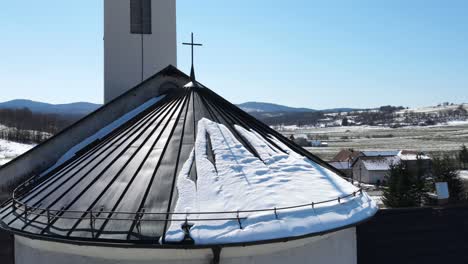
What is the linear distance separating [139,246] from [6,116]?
10725 centimetres

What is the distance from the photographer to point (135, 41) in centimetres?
1889

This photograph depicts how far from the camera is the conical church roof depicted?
25.3ft

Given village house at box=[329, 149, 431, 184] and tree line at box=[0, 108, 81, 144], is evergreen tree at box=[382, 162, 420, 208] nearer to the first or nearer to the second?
village house at box=[329, 149, 431, 184]

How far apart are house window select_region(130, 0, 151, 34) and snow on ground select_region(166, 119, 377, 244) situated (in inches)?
389

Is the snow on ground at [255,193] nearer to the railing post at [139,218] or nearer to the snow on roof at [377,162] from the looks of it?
the railing post at [139,218]

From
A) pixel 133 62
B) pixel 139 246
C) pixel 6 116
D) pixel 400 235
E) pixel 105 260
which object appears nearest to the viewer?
pixel 139 246

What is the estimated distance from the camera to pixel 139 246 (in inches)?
289

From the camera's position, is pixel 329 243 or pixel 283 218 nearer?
pixel 283 218

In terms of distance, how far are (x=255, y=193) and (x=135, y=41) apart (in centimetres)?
1268

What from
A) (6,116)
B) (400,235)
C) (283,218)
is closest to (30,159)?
(283,218)

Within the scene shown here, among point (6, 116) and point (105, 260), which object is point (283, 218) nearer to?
point (105, 260)

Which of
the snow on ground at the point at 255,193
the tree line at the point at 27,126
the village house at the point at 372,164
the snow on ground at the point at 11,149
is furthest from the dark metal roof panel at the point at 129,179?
the snow on ground at the point at 11,149

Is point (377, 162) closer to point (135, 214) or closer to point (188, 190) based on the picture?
point (188, 190)

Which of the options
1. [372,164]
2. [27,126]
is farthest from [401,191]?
[27,126]
